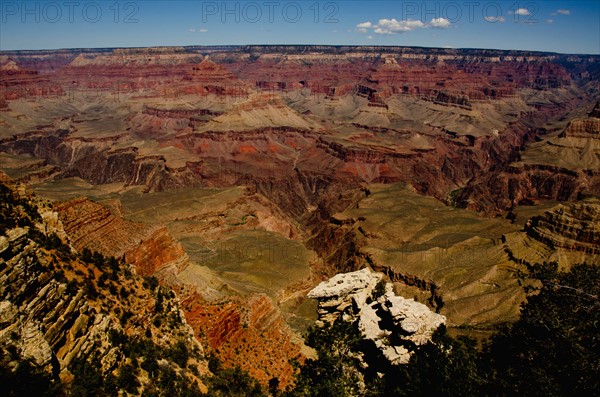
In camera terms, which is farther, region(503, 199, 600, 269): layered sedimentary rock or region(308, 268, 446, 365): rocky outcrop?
region(503, 199, 600, 269): layered sedimentary rock

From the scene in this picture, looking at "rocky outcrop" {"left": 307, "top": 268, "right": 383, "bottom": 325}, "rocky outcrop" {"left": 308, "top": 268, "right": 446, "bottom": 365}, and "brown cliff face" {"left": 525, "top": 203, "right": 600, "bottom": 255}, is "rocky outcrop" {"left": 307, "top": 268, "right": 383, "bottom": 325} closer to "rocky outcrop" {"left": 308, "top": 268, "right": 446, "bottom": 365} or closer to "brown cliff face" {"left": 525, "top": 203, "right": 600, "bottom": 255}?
"rocky outcrop" {"left": 308, "top": 268, "right": 446, "bottom": 365}

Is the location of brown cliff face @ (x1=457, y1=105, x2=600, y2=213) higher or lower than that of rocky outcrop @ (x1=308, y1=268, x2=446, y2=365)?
lower

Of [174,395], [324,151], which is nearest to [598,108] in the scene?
[324,151]

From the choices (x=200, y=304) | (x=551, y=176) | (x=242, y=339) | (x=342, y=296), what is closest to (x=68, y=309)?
(x=200, y=304)

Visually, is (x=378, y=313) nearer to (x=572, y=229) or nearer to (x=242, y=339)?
(x=242, y=339)

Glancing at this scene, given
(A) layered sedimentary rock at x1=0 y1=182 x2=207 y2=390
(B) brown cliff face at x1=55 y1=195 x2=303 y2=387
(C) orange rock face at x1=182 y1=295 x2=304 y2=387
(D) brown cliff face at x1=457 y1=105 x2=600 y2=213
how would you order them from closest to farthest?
(A) layered sedimentary rock at x1=0 y1=182 x2=207 y2=390
(C) orange rock face at x1=182 y1=295 x2=304 y2=387
(B) brown cliff face at x1=55 y1=195 x2=303 y2=387
(D) brown cliff face at x1=457 y1=105 x2=600 y2=213

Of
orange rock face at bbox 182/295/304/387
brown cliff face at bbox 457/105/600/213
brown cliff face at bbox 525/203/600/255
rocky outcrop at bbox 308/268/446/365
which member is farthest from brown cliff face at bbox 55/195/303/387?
brown cliff face at bbox 457/105/600/213

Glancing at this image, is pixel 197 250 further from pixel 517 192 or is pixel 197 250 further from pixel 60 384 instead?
pixel 517 192

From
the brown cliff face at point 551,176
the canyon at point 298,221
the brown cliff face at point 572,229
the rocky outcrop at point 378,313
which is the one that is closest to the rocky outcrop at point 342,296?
the rocky outcrop at point 378,313

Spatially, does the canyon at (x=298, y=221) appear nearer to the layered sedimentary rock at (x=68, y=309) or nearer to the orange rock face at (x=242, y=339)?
the orange rock face at (x=242, y=339)
